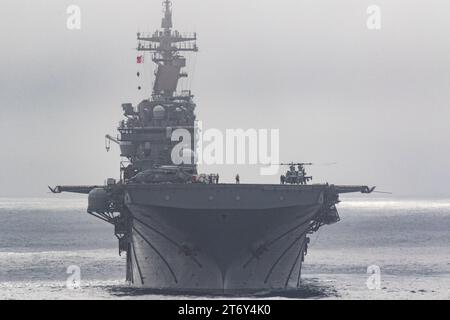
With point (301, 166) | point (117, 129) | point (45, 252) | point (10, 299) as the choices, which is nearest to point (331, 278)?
point (301, 166)

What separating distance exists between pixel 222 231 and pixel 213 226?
0.39 metres

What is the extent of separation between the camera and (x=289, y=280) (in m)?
53.7

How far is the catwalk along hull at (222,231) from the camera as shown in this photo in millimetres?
49000

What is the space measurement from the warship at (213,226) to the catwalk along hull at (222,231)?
37mm

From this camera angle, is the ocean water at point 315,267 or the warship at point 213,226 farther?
the ocean water at point 315,267

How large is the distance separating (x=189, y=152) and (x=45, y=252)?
87.8 feet

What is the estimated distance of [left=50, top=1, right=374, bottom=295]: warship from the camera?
161 feet

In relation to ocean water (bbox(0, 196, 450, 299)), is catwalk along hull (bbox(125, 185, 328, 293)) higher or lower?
higher

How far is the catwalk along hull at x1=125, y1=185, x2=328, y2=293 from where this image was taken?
49.0 meters

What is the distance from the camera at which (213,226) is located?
1949 inches

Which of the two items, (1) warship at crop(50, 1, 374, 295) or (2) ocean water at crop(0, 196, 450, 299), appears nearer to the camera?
(1) warship at crop(50, 1, 374, 295)

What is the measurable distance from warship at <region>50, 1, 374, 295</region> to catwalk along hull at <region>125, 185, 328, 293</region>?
0.12ft

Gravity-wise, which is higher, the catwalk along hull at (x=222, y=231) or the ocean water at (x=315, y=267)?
the catwalk along hull at (x=222, y=231)
